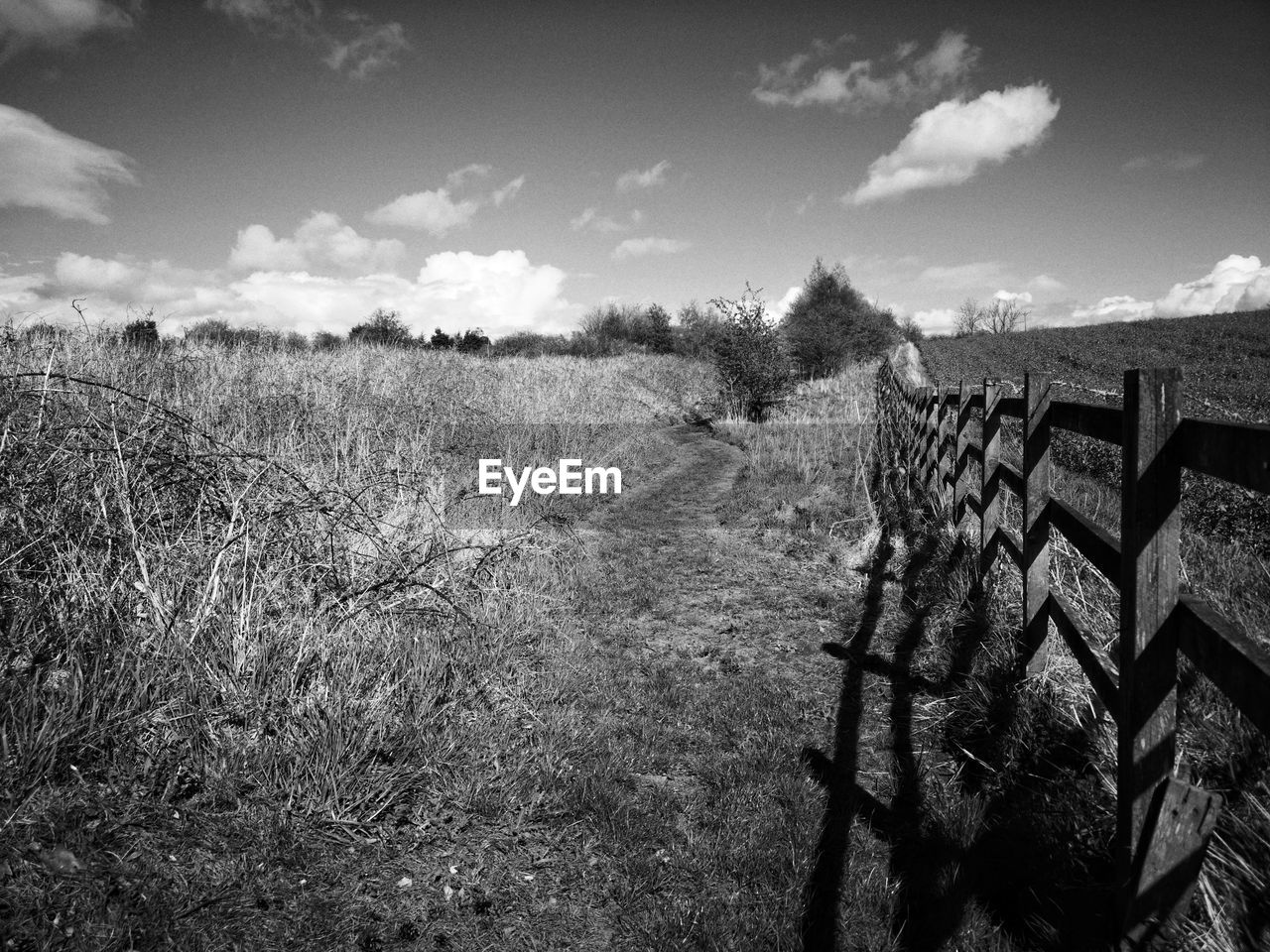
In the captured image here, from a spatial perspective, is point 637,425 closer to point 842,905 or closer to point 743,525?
point 743,525

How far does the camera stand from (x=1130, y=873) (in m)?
2.32

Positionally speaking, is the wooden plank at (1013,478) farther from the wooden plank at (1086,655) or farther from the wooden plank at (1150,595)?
the wooden plank at (1150,595)

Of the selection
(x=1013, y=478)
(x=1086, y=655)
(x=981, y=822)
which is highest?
(x=1013, y=478)

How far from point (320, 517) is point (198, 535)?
0.98 meters

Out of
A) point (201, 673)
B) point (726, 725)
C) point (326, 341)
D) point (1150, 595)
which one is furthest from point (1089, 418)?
point (326, 341)

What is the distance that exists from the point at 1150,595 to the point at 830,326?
36.0 meters

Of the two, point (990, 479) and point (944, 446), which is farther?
point (944, 446)

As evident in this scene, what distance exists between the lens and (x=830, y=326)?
3653cm

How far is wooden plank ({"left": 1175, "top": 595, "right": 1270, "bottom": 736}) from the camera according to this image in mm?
1739

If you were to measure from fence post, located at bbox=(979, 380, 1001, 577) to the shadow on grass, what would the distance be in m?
1.07

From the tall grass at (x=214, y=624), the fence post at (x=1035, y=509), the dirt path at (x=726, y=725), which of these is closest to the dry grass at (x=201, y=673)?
the tall grass at (x=214, y=624)

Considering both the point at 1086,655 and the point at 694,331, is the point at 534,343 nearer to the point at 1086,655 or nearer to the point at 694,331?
the point at 694,331

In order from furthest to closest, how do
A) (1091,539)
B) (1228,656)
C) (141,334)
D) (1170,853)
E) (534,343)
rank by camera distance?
(534,343), (141,334), (1091,539), (1170,853), (1228,656)

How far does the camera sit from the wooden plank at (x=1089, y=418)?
2957 mm
